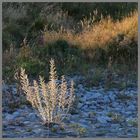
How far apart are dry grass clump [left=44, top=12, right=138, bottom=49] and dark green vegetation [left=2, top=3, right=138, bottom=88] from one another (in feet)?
0.15

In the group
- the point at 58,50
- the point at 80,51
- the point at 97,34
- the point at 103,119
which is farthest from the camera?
the point at 97,34

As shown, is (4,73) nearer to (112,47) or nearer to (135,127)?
(112,47)

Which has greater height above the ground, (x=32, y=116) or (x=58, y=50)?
(x=58, y=50)

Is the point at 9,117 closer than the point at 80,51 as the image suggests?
Yes

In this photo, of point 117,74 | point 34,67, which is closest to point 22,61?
point 34,67

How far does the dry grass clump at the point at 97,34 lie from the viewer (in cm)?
1126

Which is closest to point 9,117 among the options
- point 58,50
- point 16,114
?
point 16,114

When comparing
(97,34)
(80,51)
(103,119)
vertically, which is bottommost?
(103,119)

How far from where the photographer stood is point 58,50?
36.8ft

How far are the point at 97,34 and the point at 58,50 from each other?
1088mm

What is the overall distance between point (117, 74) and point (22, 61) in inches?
78.0

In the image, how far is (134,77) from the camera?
955cm

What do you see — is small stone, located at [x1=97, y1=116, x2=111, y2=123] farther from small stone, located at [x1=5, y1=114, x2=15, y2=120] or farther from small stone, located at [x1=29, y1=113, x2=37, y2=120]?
small stone, located at [x1=5, y1=114, x2=15, y2=120]

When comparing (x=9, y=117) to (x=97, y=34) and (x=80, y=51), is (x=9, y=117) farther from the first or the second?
(x=97, y=34)
